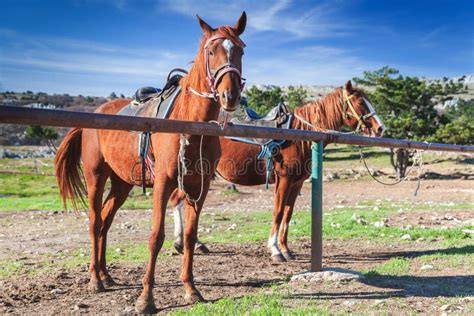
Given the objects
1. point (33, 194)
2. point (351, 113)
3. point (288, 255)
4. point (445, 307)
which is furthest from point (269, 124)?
point (33, 194)

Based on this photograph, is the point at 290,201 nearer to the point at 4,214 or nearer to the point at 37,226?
the point at 37,226

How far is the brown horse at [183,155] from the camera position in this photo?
3.76 m

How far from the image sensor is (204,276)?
18.1 feet

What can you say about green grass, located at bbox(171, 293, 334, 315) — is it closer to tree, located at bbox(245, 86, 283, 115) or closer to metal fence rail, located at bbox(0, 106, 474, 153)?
metal fence rail, located at bbox(0, 106, 474, 153)

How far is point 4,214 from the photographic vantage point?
12.8 m

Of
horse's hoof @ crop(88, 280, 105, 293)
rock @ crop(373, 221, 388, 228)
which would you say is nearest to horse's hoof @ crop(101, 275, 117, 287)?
horse's hoof @ crop(88, 280, 105, 293)

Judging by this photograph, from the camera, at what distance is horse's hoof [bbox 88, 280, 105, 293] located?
4828mm

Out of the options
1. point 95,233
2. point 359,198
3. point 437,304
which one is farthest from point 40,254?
point 359,198

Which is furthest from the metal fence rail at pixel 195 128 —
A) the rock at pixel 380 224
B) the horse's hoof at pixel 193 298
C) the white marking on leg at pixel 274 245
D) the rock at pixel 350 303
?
the rock at pixel 380 224

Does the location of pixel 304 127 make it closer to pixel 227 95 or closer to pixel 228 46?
pixel 228 46

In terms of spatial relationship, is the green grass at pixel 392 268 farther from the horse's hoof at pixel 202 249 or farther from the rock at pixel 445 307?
the horse's hoof at pixel 202 249

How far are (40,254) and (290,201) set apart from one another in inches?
170

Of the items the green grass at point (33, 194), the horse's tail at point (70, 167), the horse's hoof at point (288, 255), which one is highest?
the horse's tail at point (70, 167)

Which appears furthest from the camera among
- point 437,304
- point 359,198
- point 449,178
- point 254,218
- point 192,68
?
point 449,178
